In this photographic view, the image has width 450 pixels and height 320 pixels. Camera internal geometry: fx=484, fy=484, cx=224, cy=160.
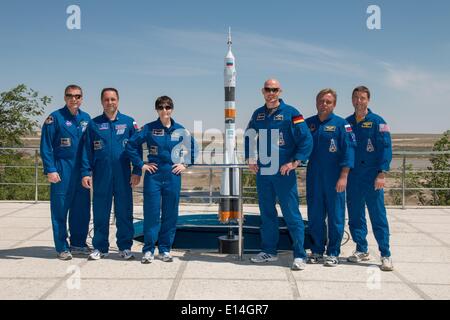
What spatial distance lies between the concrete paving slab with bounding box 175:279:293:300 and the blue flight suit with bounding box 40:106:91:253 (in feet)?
5.78

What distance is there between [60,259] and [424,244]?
4.62m

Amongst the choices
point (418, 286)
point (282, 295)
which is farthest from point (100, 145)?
point (418, 286)

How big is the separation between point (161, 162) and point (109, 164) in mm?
580

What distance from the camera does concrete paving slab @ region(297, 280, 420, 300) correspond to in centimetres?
405

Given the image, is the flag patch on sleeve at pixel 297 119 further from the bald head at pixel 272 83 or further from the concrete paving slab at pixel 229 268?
the concrete paving slab at pixel 229 268

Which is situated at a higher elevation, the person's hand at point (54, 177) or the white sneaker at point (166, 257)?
the person's hand at point (54, 177)

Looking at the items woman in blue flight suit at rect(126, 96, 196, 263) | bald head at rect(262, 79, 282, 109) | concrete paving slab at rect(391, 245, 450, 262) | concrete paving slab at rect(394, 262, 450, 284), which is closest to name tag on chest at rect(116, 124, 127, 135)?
woman in blue flight suit at rect(126, 96, 196, 263)

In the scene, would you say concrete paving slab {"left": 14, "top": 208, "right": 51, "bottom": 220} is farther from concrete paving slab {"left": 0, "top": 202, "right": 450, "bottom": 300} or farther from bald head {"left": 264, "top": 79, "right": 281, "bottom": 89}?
bald head {"left": 264, "top": 79, "right": 281, "bottom": 89}

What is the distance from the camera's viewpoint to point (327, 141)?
495 cm

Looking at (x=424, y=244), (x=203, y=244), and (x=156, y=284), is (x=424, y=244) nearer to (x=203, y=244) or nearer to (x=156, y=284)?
(x=203, y=244)

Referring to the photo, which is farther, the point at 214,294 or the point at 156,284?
the point at 156,284

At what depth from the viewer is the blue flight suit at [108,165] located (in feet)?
17.1

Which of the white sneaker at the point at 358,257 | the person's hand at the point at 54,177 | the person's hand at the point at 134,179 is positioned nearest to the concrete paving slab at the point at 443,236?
the white sneaker at the point at 358,257

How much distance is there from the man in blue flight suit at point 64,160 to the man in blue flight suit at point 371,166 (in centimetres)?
300
